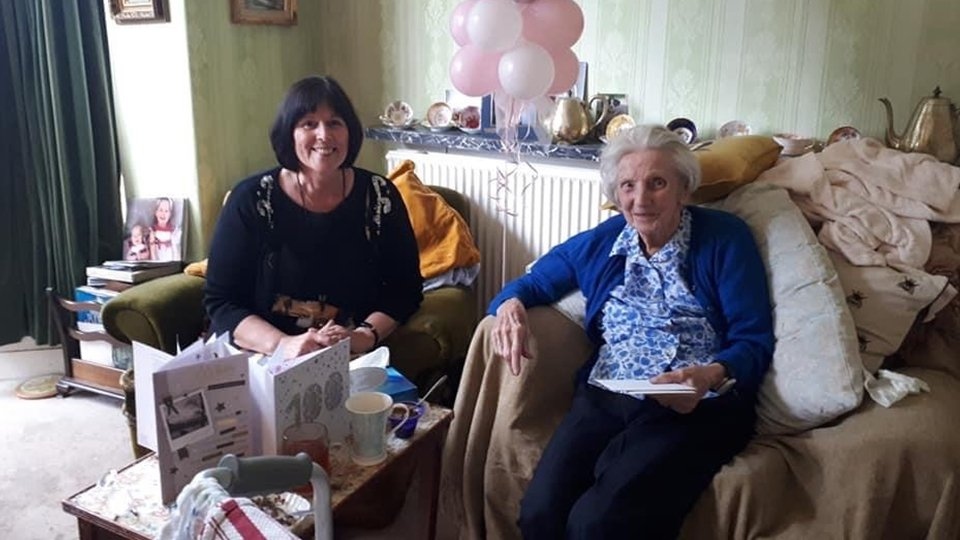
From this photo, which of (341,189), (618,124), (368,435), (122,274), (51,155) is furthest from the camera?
(51,155)

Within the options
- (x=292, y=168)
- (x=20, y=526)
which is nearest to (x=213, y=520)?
(x=292, y=168)

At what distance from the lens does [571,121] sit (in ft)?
8.69

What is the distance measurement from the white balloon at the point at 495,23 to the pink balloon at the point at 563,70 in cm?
16

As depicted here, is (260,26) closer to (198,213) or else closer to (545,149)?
(198,213)

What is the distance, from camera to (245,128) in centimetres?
317

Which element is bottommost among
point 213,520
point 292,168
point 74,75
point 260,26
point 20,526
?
point 20,526

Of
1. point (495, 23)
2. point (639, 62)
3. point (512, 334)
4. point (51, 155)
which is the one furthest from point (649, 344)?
point (51, 155)

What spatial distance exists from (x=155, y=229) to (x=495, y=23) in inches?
63.9

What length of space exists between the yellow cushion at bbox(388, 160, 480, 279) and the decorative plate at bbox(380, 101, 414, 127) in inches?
17.9

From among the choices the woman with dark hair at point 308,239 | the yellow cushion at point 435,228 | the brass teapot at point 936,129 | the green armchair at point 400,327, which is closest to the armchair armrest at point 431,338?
the green armchair at point 400,327

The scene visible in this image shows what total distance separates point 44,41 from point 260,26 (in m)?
0.76

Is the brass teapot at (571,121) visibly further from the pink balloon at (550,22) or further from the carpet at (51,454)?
the carpet at (51,454)

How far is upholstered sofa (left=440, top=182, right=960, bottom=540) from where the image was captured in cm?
152

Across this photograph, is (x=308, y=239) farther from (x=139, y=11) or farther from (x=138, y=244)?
(x=139, y=11)
